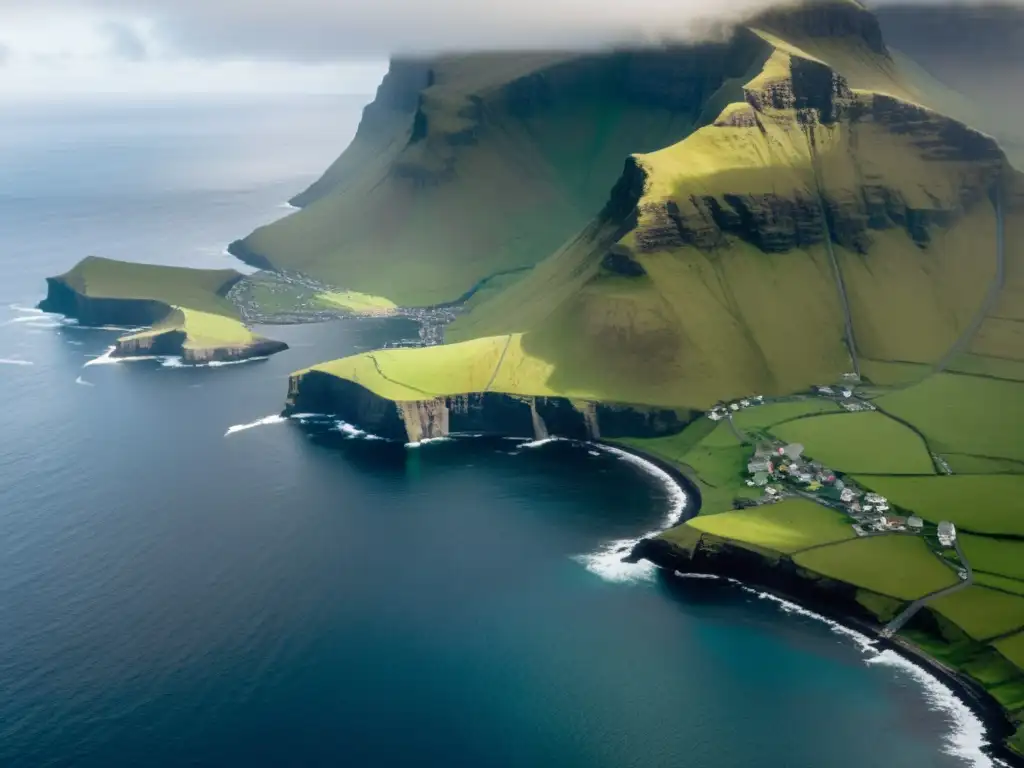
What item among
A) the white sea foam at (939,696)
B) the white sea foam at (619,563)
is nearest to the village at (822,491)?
the white sea foam at (619,563)

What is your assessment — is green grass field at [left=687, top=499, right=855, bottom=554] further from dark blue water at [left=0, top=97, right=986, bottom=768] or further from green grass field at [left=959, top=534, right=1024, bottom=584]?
green grass field at [left=959, top=534, right=1024, bottom=584]

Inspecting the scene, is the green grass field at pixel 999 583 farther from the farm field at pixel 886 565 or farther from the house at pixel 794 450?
the house at pixel 794 450

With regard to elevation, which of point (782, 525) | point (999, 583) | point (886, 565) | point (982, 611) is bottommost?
point (982, 611)

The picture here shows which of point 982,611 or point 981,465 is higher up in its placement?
point 981,465

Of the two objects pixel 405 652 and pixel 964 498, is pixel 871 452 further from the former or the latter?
pixel 405 652

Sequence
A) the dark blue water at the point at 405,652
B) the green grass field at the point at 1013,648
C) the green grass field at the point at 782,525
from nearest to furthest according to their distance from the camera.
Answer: the dark blue water at the point at 405,652, the green grass field at the point at 1013,648, the green grass field at the point at 782,525

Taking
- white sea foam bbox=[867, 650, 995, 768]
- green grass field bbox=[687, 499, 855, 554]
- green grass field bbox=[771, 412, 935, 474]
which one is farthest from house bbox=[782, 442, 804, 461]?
white sea foam bbox=[867, 650, 995, 768]

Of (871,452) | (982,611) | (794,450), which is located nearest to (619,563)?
(794,450)
